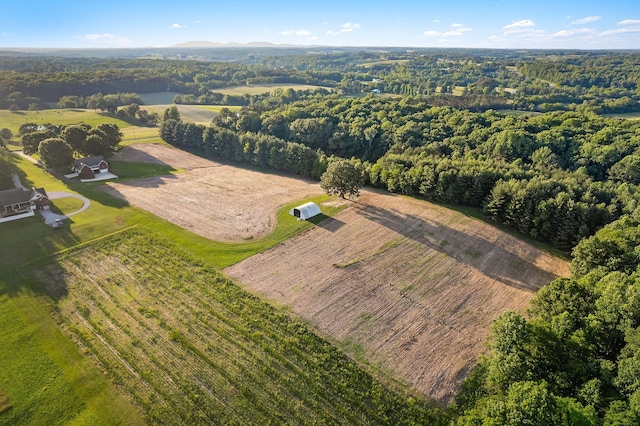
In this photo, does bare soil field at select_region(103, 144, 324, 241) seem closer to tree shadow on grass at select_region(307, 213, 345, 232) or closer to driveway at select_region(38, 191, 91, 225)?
driveway at select_region(38, 191, 91, 225)

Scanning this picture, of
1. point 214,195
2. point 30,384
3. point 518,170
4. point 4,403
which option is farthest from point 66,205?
point 518,170

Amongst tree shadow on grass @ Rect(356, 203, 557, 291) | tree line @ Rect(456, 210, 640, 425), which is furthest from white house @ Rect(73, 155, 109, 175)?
tree line @ Rect(456, 210, 640, 425)

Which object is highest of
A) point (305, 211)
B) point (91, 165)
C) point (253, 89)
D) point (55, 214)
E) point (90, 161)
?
point (253, 89)

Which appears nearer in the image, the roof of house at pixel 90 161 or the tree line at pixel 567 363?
the tree line at pixel 567 363

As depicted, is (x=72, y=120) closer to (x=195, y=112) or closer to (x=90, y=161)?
(x=195, y=112)

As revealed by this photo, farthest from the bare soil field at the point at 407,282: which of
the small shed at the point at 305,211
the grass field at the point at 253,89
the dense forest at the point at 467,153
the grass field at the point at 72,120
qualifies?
the grass field at the point at 253,89

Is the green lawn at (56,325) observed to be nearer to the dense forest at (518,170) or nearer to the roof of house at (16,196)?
the roof of house at (16,196)
